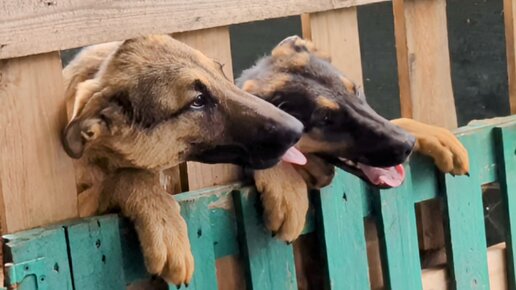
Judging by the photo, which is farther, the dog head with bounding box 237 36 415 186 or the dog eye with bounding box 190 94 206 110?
the dog head with bounding box 237 36 415 186

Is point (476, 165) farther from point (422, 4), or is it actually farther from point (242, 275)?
point (242, 275)

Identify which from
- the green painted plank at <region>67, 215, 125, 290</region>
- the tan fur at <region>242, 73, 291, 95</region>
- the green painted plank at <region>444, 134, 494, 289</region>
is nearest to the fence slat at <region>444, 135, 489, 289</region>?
the green painted plank at <region>444, 134, 494, 289</region>

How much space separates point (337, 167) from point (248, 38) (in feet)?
3.67

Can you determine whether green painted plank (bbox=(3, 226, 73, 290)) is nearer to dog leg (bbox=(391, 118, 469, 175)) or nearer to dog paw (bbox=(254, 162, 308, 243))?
dog paw (bbox=(254, 162, 308, 243))

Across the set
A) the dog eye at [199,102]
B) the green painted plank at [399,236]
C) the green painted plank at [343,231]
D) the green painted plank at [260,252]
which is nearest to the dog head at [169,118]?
the dog eye at [199,102]

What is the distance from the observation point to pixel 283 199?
1.64 meters

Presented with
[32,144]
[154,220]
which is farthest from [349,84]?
[32,144]

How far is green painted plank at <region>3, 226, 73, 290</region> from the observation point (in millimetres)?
1392

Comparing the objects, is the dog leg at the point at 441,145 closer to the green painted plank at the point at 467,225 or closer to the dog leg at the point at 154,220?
the green painted plank at the point at 467,225

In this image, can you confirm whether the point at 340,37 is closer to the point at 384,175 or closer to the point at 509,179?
the point at 384,175

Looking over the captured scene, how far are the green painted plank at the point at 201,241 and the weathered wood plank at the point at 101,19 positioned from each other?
11.8 inches

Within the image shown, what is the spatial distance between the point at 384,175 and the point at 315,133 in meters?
0.17

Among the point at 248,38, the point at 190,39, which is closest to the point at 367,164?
the point at 190,39

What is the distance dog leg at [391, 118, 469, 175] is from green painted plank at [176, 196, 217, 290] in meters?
0.46
